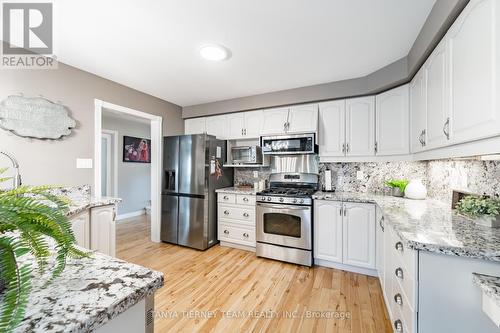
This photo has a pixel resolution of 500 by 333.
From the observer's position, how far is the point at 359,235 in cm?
246

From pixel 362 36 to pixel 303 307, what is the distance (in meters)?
2.47

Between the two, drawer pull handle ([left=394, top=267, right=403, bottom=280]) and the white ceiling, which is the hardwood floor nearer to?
drawer pull handle ([left=394, top=267, right=403, bottom=280])

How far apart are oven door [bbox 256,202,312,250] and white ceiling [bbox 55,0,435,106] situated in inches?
66.9

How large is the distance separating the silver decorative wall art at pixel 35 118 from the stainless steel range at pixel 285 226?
2.44 m

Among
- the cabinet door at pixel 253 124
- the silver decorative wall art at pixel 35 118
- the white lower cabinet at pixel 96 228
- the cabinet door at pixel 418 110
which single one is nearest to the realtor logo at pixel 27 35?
the silver decorative wall art at pixel 35 118

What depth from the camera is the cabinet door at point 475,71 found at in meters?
1.00

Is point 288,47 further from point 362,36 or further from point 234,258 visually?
point 234,258

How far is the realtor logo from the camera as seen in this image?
158 centimetres

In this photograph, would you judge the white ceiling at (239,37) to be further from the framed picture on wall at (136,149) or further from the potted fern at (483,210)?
the framed picture on wall at (136,149)

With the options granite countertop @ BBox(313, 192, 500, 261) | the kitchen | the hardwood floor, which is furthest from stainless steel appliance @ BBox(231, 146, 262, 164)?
granite countertop @ BBox(313, 192, 500, 261)

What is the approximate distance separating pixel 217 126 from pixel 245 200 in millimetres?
1408

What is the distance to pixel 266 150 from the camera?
10.5 ft

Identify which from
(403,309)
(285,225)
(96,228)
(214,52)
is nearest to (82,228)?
(96,228)

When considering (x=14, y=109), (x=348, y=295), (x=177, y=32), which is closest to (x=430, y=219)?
(x=348, y=295)
